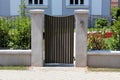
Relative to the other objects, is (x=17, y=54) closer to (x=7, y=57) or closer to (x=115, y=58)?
(x=7, y=57)

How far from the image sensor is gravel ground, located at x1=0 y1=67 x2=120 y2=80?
37.3ft

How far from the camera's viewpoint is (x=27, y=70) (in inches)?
498

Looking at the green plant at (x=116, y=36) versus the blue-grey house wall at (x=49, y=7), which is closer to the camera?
the green plant at (x=116, y=36)

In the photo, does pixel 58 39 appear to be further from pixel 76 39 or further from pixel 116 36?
pixel 116 36

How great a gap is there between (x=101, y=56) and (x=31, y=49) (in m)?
2.38

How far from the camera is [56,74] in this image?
39.3 feet

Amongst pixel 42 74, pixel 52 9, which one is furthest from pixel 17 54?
pixel 52 9

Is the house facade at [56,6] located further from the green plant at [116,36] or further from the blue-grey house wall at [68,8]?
the green plant at [116,36]

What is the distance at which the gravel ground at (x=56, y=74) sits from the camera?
11375mm

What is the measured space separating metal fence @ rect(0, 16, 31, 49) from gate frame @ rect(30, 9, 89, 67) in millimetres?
736

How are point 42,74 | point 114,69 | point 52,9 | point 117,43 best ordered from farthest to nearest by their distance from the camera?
point 52,9 → point 117,43 → point 114,69 → point 42,74

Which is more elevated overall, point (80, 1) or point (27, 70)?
point (80, 1)

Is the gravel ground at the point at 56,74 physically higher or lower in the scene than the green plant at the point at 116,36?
lower

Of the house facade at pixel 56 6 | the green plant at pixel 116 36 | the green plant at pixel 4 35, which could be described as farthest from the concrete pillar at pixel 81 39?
the house facade at pixel 56 6
